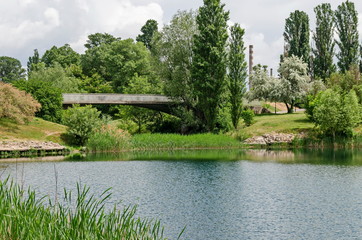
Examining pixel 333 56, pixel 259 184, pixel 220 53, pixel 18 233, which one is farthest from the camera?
pixel 333 56

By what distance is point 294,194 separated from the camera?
67.4 ft

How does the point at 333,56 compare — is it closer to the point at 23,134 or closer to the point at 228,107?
the point at 228,107

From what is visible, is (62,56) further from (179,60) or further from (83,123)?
(83,123)

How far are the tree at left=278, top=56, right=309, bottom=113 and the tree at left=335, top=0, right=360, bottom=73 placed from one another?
8632 mm

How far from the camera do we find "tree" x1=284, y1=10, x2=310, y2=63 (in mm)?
74438

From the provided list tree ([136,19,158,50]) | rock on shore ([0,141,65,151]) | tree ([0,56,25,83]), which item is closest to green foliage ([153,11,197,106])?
rock on shore ([0,141,65,151])

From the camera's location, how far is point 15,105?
160ft

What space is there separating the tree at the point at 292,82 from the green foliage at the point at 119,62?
25513 mm

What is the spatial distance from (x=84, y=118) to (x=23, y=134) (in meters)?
7.10

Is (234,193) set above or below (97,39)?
below

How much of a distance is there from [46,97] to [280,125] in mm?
29860

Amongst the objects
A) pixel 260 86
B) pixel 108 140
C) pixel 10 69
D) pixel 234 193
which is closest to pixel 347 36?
pixel 260 86

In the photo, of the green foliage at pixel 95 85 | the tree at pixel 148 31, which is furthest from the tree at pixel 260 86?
the tree at pixel 148 31

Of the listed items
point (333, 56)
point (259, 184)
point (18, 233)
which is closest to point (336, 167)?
point (259, 184)
